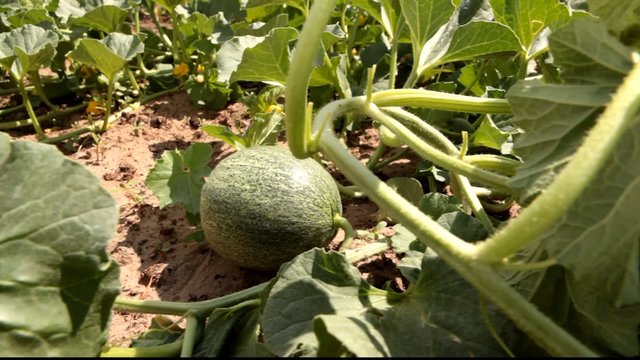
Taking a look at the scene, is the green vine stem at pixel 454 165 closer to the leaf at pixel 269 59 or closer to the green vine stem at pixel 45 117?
the leaf at pixel 269 59

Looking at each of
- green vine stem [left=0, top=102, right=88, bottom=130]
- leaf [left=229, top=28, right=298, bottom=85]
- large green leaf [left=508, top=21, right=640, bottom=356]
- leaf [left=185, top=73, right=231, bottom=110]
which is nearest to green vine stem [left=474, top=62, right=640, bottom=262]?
large green leaf [left=508, top=21, right=640, bottom=356]

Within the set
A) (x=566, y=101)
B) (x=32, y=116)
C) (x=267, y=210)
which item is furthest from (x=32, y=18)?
(x=566, y=101)

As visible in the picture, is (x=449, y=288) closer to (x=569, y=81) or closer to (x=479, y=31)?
(x=569, y=81)

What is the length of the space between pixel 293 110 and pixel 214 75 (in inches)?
89.9

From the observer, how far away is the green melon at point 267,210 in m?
2.46

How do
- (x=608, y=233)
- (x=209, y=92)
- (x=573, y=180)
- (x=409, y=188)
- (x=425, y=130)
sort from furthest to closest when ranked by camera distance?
(x=209, y=92)
(x=409, y=188)
(x=425, y=130)
(x=608, y=233)
(x=573, y=180)

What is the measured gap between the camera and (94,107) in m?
3.82

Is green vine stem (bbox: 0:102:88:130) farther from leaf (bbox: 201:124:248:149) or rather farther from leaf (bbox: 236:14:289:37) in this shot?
leaf (bbox: 201:124:248:149)

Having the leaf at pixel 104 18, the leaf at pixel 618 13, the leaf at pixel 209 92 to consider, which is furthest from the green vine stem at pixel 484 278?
the leaf at pixel 104 18

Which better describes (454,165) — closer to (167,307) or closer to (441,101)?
(441,101)

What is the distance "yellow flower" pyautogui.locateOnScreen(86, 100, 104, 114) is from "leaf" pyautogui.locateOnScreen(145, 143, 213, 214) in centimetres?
121

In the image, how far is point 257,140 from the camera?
9.89ft

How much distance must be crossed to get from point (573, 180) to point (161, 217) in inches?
90.8

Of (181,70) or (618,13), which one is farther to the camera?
(181,70)
